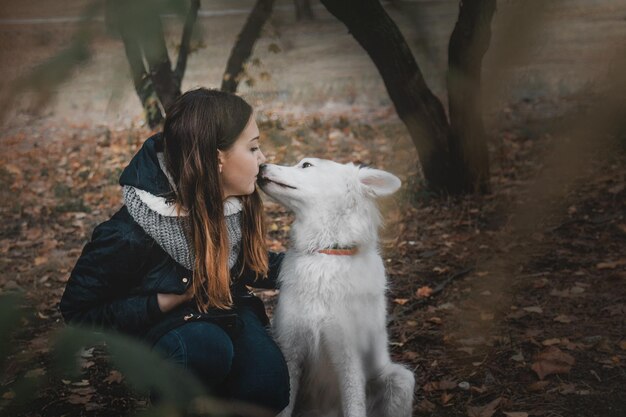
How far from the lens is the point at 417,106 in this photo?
602 centimetres

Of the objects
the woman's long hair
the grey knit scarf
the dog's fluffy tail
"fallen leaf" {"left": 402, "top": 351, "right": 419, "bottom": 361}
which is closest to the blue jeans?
the woman's long hair

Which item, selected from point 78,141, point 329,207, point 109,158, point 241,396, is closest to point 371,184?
point 329,207

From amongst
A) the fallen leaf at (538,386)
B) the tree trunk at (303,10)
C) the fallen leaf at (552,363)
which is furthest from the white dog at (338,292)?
the tree trunk at (303,10)

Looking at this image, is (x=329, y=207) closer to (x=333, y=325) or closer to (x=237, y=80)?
(x=333, y=325)

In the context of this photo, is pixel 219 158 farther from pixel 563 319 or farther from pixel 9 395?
pixel 563 319

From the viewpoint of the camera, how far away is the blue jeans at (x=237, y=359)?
2426 millimetres

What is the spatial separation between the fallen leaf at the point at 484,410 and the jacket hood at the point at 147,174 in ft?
5.79

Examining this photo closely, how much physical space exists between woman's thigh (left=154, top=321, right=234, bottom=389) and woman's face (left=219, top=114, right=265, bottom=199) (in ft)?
1.70

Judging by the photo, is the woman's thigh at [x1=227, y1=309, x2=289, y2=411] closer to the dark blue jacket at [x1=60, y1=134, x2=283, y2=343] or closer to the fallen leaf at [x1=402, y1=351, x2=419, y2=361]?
the dark blue jacket at [x1=60, y1=134, x2=283, y2=343]

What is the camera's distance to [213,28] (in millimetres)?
905

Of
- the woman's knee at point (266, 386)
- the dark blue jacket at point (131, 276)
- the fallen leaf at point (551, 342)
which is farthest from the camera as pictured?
the fallen leaf at point (551, 342)

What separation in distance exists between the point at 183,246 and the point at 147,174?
0.92 feet

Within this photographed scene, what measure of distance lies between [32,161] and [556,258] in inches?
255

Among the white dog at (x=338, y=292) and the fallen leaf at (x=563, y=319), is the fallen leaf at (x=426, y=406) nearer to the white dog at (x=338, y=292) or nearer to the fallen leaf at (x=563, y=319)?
the white dog at (x=338, y=292)
